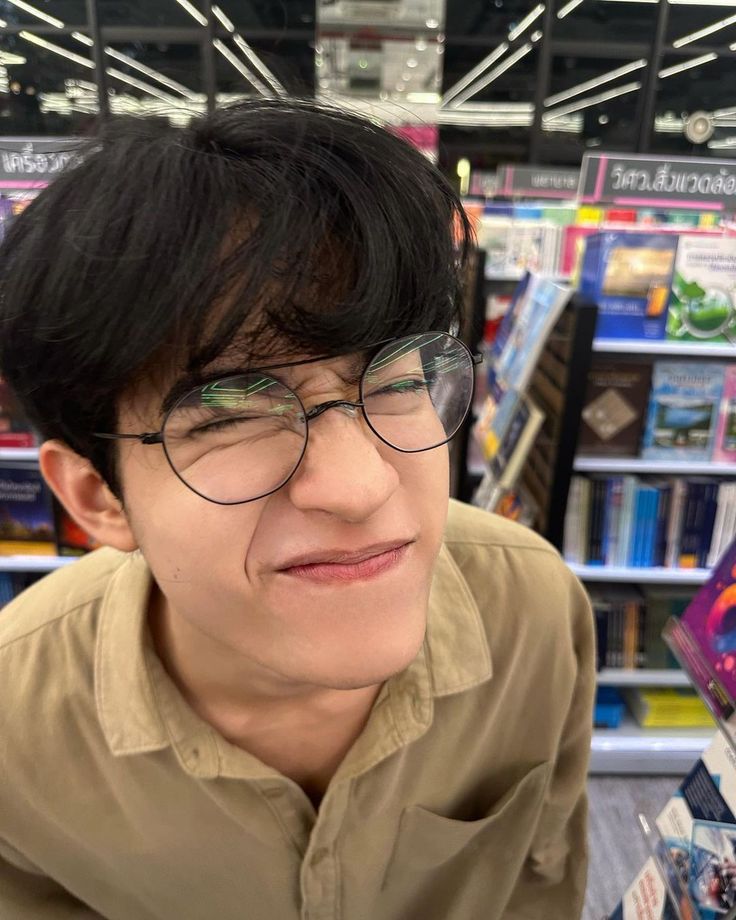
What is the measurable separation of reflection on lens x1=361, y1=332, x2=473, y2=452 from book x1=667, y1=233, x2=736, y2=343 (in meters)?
1.44

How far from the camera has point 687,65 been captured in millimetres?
6992

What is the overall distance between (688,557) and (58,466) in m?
2.05

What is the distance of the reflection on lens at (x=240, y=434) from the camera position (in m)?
0.61

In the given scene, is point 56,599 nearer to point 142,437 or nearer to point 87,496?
point 87,496

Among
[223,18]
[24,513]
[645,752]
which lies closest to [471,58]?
[223,18]

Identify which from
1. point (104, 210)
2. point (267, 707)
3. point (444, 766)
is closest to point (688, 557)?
point (444, 766)

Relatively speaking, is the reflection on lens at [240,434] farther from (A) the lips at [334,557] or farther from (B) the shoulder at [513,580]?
(B) the shoulder at [513,580]

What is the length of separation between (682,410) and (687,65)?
7043mm

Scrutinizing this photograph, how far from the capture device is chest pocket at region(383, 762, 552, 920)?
3.09 feet

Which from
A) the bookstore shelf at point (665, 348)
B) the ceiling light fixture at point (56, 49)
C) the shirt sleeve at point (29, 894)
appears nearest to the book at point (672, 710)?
the bookstore shelf at point (665, 348)

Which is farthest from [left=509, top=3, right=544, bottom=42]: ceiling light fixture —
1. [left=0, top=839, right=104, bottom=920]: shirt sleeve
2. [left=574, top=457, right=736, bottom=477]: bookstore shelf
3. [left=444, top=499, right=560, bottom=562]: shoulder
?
[left=0, top=839, right=104, bottom=920]: shirt sleeve

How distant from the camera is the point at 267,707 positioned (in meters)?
0.87

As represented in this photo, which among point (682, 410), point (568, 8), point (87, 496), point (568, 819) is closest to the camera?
point (87, 496)

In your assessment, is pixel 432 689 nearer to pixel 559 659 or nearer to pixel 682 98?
pixel 559 659
